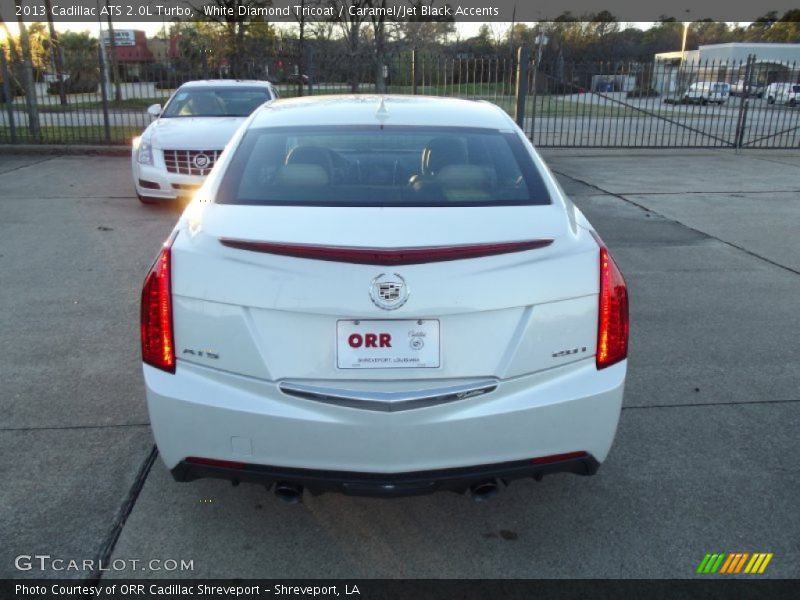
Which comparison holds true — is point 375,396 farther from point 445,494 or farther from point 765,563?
point 765,563

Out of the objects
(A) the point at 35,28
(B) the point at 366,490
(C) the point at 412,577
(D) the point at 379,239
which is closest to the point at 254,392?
(B) the point at 366,490

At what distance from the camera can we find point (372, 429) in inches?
98.0

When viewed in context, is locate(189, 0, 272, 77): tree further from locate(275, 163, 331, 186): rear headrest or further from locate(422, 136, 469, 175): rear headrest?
locate(275, 163, 331, 186): rear headrest

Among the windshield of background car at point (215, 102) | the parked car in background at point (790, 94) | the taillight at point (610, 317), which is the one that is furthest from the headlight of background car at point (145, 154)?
the parked car in background at point (790, 94)

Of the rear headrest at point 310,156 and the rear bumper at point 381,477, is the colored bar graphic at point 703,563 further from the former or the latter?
the rear headrest at point 310,156

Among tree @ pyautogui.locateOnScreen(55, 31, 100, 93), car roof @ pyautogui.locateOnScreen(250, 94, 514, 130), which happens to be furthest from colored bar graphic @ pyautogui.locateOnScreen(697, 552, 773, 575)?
tree @ pyautogui.locateOnScreen(55, 31, 100, 93)

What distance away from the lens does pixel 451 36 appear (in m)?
31.4

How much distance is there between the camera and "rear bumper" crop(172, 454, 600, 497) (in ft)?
8.43

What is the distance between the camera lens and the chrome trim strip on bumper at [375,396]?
248cm

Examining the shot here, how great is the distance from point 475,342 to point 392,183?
3.21ft

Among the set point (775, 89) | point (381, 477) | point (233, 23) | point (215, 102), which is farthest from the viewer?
point (775, 89)
